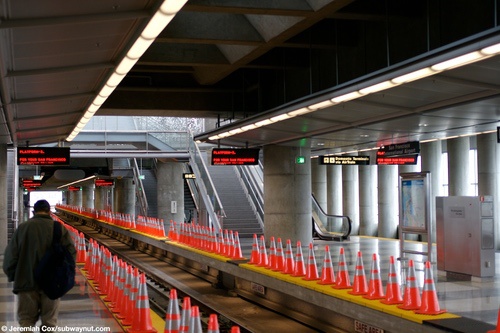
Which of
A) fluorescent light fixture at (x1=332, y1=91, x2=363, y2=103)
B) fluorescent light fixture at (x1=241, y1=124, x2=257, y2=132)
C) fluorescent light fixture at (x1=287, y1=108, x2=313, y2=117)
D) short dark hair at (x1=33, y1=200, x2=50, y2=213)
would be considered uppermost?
fluorescent light fixture at (x1=241, y1=124, x2=257, y2=132)

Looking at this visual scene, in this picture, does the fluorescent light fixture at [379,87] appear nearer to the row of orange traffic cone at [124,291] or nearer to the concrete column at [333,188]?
the row of orange traffic cone at [124,291]

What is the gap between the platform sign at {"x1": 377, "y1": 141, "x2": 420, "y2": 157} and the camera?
19359 millimetres

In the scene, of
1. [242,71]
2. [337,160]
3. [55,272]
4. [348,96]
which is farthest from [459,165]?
[55,272]

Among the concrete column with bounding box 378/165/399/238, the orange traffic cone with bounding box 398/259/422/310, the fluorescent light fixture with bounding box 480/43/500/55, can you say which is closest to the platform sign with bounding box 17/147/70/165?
the orange traffic cone with bounding box 398/259/422/310

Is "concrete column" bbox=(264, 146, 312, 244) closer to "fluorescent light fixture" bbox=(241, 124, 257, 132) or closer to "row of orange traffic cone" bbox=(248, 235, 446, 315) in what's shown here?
"fluorescent light fixture" bbox=(241, 124, 257, 132)

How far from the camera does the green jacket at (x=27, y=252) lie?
736 cm

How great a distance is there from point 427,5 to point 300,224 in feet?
39.6

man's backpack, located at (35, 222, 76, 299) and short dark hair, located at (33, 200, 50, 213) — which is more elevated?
short dark hair, located at (33, 200, 50, 213)

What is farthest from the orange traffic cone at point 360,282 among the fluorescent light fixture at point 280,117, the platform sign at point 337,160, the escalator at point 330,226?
the escalator at point 330,226

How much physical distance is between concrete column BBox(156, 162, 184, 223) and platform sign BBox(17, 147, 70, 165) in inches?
790

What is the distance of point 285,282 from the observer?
45.0 feet

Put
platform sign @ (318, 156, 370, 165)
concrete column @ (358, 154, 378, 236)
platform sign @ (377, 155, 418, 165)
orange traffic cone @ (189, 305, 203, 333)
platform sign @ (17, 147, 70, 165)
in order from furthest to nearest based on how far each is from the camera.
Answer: concrete column @ (358, 154, 378, 236)
platform sign @ (318, 156, 370, 165)
platform sign @ (377, 155, 418, 165)
platform sign @ (17, 147, 70, 165)
orange traffic cone @ (189, 305, 203, 333)

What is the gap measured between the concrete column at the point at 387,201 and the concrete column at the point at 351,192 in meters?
4.27

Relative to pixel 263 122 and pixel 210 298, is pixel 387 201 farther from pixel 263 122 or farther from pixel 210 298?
pixel 263 122
